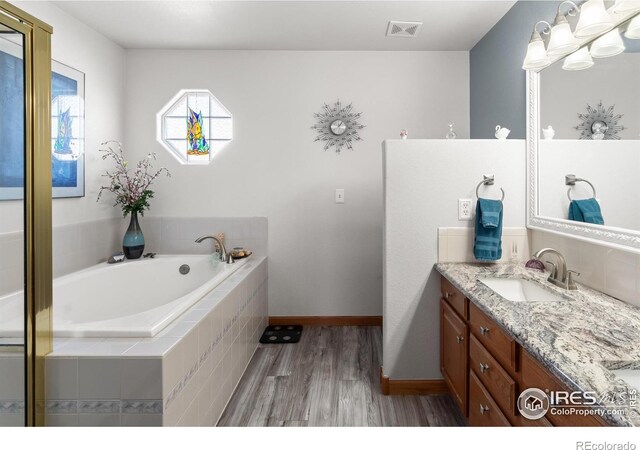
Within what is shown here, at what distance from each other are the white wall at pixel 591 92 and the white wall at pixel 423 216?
0.90ft

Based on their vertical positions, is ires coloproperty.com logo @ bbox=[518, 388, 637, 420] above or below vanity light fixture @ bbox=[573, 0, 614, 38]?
below

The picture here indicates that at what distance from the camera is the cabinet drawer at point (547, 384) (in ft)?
2.75

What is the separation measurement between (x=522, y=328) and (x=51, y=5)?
334cm

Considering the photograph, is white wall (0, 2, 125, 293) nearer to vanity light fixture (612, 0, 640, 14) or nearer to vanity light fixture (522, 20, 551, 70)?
vanity light fixture (522, 20, 551, 70)

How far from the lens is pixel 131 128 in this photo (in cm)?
325

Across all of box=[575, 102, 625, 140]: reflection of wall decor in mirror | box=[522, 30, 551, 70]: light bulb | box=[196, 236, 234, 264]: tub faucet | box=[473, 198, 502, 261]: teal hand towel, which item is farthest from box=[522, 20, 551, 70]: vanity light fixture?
box=[196, 236, 234, 264]: tub faucet

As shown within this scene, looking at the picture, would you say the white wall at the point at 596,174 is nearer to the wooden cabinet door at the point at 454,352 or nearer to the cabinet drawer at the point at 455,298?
the cabinet drawer at the point at 455,298

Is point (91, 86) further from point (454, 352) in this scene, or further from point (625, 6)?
point (625, 6)

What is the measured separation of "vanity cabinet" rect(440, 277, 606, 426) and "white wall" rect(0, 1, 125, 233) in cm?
271

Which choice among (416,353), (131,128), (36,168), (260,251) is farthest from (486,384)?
(131,128)

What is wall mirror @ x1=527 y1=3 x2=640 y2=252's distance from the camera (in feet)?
4.66

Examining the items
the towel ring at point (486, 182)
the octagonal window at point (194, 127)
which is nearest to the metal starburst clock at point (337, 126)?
the octagonal window at point (194, 127)

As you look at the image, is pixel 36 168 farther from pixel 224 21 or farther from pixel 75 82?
pixel 224 21

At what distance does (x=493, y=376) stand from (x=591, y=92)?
4.41ft
